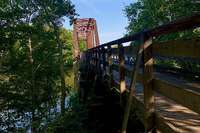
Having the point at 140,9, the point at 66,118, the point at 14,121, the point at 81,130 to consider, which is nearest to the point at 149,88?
the point at 81,130

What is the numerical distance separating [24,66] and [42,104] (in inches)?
116

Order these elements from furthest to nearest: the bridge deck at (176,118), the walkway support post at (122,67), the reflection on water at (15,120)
→ the reflection on water at (15,120) → the walkway support post at (122,67) → the bridge deck at (176,118)

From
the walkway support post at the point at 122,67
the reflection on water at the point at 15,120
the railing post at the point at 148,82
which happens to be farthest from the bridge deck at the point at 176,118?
the reflection on water at the point at 15,120

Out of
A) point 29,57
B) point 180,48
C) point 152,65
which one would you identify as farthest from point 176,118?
point 29,57

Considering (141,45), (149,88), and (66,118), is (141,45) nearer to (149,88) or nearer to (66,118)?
(149,88)

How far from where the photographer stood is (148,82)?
197 inches

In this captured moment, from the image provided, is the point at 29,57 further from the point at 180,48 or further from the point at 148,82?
the point at 180,48

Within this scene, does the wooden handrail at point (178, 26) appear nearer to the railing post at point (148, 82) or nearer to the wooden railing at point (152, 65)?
the wooden railing at point (152, 65)

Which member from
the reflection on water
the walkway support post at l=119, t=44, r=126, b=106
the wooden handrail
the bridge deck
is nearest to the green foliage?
the reflection on water

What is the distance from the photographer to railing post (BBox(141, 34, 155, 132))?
4.93 m

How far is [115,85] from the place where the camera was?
887 cm

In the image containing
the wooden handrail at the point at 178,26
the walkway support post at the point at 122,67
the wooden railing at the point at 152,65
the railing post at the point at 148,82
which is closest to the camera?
the wooden handrail at the point at 178,26

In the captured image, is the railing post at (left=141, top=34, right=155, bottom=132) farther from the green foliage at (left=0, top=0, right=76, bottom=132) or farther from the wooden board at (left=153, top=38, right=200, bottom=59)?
the green foliage at (left=0, top=0, right=76, bottom=132)

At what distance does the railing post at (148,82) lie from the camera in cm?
→ 493
